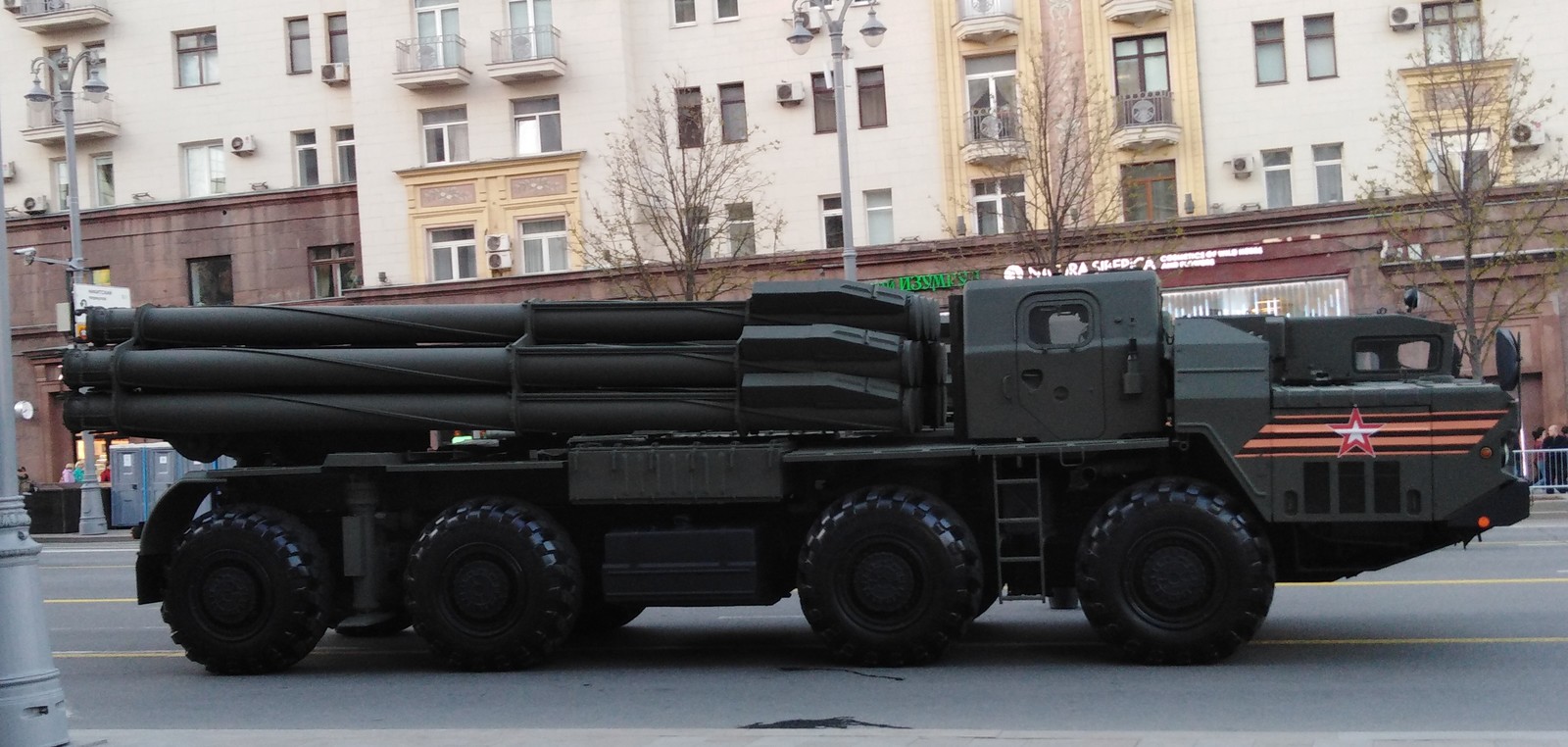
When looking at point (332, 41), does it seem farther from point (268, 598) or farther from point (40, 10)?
point (268, 598)

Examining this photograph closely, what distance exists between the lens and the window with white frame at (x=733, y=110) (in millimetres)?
37969

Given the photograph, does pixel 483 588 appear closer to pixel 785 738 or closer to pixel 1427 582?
pixel 785 738

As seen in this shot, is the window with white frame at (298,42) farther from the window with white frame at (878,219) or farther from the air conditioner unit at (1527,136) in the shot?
the air conditioner unit at (1527,136)

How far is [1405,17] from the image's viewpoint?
1323 inches

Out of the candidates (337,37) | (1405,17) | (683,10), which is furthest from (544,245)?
(1405,17)

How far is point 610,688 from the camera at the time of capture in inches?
428

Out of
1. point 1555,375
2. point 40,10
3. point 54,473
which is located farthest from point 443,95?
point 1555,375

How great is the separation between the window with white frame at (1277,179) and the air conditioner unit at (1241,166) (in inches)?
17.7

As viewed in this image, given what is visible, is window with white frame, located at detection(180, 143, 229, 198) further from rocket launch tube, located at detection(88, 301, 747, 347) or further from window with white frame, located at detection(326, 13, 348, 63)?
rocket launch tube, located at detection(88, 301, 747, 347)

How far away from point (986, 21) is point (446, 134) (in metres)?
14.3

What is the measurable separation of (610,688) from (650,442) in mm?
1946

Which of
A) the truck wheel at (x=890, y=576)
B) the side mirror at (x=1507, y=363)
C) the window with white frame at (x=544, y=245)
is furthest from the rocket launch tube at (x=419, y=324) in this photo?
the window with white frame at (x=544, y=245)

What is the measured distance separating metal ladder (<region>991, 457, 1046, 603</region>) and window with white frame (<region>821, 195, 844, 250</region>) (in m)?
26.3

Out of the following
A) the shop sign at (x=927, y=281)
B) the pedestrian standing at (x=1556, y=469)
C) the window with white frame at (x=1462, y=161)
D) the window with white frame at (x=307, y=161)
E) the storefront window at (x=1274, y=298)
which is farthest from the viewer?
the window with white frame at (x=307, y=161)
